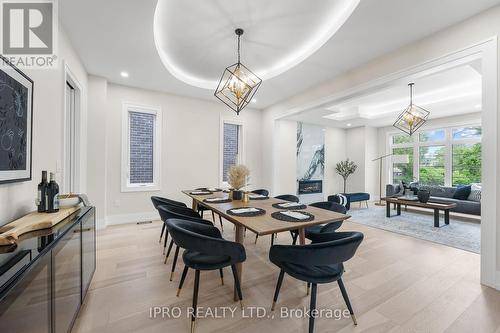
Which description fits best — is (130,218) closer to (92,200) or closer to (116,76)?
(92,200)

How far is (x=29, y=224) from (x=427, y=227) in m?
5.75

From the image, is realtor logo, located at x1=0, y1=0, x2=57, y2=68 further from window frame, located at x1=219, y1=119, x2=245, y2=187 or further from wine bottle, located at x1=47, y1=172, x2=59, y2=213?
window frame, located at x1=219, y1=119, x2=245, y2=187

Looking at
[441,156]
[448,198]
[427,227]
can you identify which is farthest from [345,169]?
[427,227]

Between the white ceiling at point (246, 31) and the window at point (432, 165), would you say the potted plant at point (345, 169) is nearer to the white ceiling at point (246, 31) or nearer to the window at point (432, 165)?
the window at point (432, 165)

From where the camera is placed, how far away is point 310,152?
7.06m

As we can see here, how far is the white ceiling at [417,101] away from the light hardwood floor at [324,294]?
2690 millimetres

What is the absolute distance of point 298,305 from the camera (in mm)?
1855

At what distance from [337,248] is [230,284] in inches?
51.6

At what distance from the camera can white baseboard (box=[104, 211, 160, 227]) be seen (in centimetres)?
418

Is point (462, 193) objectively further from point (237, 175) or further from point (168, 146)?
point (168, 146)

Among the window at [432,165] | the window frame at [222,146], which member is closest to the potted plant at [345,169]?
the window at [432,165]

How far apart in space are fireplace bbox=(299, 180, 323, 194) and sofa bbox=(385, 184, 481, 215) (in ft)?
6.72

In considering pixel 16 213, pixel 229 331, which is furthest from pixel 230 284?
pixel 16 213

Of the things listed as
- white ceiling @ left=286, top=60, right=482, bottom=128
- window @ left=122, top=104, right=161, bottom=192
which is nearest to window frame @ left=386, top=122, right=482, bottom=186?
white ceiling @ left=286, top=60, right=482, bottom=128
